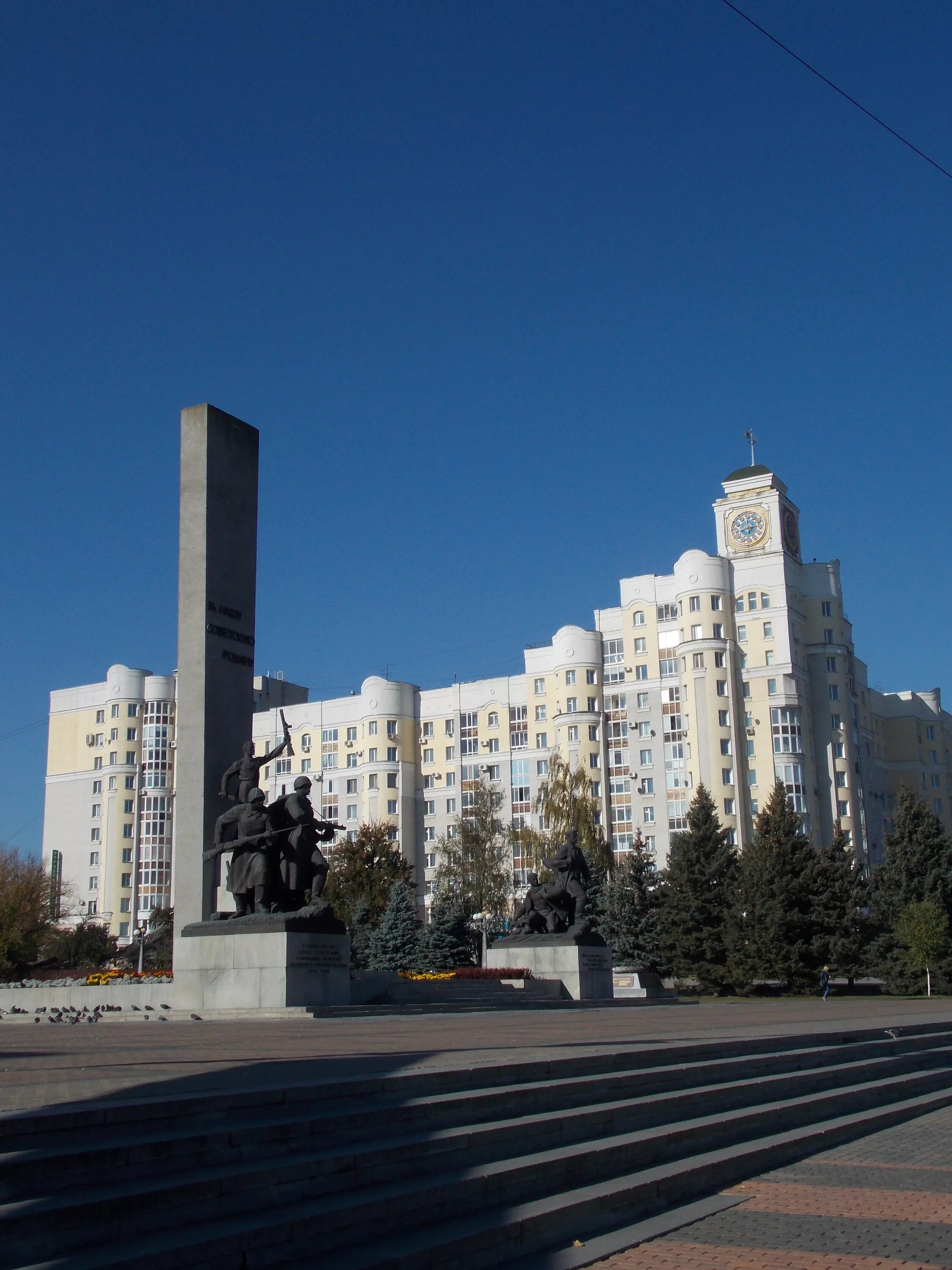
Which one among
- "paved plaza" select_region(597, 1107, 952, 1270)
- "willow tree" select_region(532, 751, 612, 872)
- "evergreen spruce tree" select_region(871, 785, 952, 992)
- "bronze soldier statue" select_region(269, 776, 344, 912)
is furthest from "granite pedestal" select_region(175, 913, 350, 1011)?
"willow tree" select_region(532, 751, 612, 872)

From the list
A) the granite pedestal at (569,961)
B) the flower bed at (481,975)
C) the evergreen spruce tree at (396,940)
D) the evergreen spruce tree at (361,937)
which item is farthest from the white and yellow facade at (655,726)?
the granite pedestal at (569,961)

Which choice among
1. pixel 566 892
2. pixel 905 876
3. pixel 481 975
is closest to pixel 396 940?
pixel 566 892

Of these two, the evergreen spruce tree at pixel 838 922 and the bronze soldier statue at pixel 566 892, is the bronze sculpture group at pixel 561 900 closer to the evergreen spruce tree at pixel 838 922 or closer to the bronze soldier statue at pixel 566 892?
the bronze soldier statue at pixel 566 892

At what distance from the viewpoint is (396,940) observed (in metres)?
34.2

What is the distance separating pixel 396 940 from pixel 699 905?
16.3 m

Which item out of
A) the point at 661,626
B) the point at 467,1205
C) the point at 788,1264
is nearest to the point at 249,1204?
the point at 467,1205

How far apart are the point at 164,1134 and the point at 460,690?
78.6m

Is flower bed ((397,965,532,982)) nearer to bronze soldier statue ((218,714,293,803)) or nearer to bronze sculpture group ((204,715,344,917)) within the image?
bronze sculpture group ((204,715,344,917))

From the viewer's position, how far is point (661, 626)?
250 feet

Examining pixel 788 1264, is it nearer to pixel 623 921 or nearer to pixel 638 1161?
pixel 638 1161

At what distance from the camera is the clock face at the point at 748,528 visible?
72688mm

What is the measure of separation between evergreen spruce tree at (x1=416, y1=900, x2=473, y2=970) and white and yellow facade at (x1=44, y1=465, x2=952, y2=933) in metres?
27.1

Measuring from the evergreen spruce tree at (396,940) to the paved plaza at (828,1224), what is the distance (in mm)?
25037

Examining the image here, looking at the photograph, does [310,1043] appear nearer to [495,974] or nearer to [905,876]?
[495,974]
